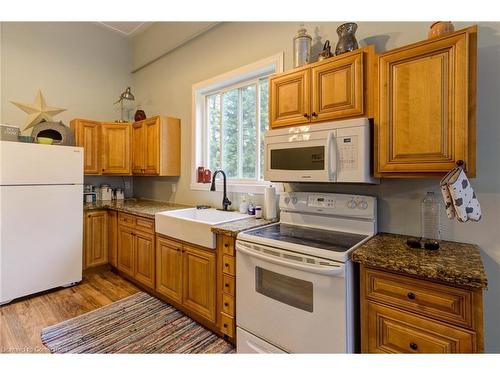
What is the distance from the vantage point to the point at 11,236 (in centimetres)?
256

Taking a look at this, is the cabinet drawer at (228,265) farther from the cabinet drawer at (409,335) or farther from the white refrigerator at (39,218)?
the white refrigerator at (39,218)

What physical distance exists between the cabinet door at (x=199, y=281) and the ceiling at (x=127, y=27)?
3.45 m

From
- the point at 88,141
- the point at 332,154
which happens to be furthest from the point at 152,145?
the point at 332,154

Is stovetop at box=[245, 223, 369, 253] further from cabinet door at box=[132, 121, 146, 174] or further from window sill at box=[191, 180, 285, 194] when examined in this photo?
cabinet door at box=[132, 121, 146, 174]

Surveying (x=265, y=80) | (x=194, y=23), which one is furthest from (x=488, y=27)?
(x=194, y=23)

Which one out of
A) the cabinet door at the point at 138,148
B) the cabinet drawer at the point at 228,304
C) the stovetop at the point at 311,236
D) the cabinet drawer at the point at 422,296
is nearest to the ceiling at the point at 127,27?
the cabinet door at the point at 138,148

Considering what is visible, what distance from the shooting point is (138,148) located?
3680 millimetres

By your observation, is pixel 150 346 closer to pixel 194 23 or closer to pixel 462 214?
pixel 462 214

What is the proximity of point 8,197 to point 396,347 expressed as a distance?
11.1ft

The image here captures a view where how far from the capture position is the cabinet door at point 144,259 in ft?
8.87

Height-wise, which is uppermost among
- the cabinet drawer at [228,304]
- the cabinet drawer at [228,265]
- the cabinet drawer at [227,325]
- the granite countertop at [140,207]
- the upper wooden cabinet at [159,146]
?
the upper wooden cabinet at [159,146]

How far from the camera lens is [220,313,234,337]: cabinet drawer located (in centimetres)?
194

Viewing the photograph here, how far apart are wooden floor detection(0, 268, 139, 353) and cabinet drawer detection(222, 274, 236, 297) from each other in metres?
1.39

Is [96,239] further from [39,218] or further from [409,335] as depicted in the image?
[409,335]
